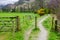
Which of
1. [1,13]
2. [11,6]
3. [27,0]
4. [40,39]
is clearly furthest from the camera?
[27,0]

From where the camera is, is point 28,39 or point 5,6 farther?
point 5,6

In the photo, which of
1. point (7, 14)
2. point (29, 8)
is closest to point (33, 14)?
point (29, 8)

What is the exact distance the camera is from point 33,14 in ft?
20.1

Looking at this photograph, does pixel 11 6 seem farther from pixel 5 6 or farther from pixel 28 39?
pixel 28 39

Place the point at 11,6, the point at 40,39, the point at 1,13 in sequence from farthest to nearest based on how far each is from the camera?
the point at 11,6
the point at 1,13
the point at 40,39

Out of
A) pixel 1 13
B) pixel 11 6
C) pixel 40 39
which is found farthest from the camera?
pixel 11 6

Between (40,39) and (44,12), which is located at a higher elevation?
(44,12)

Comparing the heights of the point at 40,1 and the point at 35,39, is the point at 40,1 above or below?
above

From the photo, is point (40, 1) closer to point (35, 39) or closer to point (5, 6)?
point (5, 6)

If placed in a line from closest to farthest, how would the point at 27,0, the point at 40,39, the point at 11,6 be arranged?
the point at 40,39 → the point at 11,6 → the point at 27,0

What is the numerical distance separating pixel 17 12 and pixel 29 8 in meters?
0.67

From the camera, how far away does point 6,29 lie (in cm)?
404

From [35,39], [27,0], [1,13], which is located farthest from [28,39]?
[27,0]

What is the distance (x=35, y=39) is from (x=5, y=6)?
214 centimetres
